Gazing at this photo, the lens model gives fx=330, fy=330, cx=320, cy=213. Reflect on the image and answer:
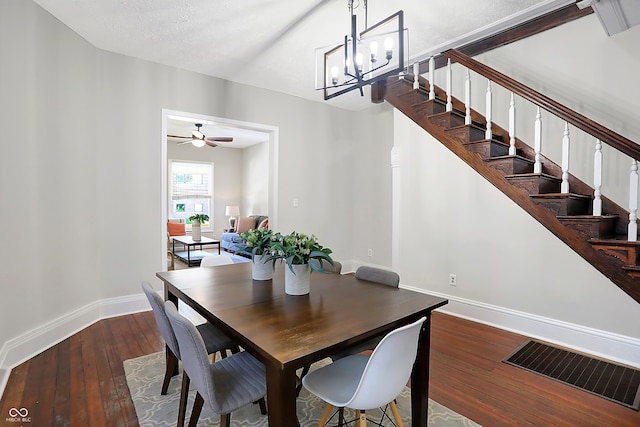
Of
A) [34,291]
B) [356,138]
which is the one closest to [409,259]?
[356,138]

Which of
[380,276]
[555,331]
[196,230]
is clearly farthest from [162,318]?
[196,230]

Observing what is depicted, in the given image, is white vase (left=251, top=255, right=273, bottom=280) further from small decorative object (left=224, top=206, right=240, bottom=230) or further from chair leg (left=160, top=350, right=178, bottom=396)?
small decorative object (left=224, top=206, right=240, bottom=230)

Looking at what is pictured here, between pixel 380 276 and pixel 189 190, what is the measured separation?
7407 mm

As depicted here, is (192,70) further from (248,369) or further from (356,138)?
(248,369)

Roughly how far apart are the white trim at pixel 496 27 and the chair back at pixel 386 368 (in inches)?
114

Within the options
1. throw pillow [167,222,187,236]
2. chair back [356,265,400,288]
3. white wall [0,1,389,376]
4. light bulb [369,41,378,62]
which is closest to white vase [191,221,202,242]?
throw pillow [167,222,187,236]

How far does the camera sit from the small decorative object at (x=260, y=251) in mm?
1969

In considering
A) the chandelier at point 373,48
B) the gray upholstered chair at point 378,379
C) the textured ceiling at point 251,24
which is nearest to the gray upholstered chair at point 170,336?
the gray upholstered chair at point 378,379

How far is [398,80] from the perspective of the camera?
3582mm

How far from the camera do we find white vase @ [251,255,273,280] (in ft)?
6.63

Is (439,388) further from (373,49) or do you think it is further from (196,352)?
(373,49)

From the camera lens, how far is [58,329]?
9.18 ft

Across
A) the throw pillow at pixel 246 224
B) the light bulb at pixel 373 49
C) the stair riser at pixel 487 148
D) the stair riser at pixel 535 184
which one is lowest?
the throw pillow at pixel 246 224

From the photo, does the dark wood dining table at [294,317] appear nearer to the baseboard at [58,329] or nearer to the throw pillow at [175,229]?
the baseboard at [58,329]
